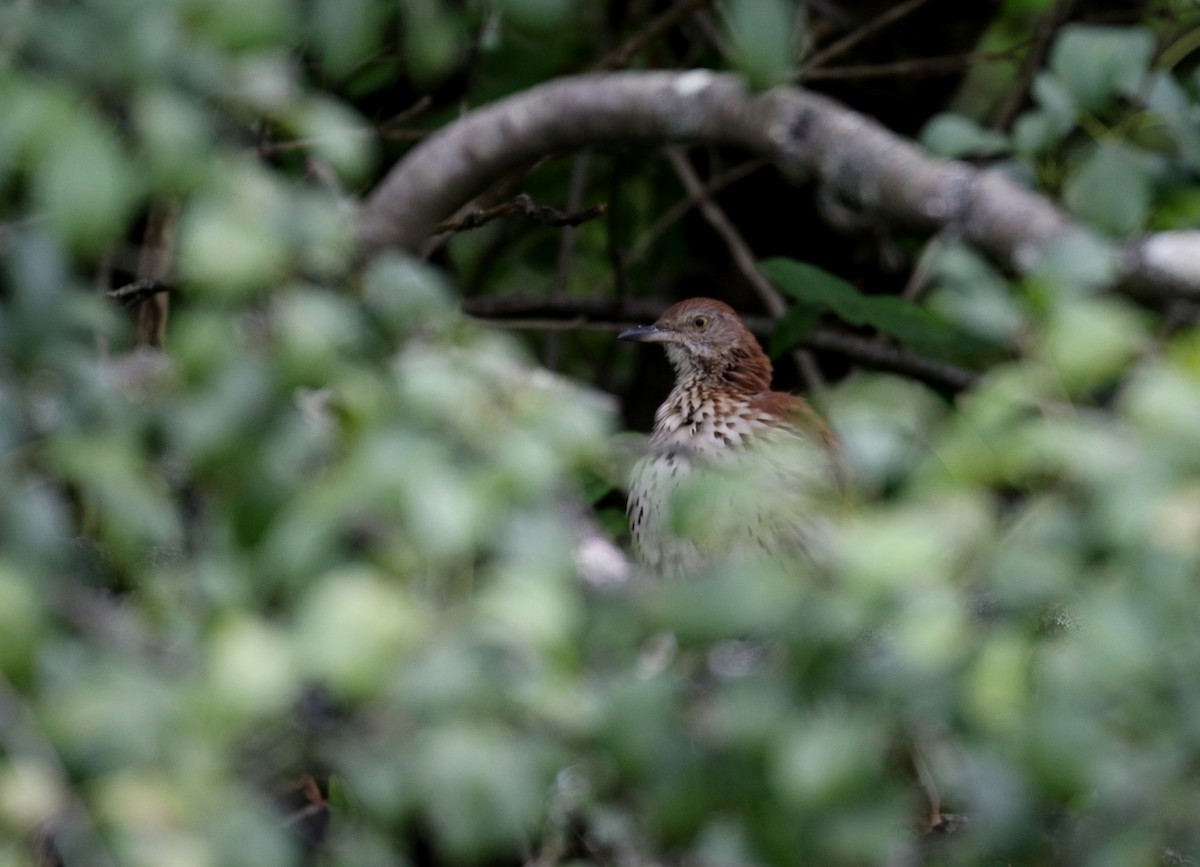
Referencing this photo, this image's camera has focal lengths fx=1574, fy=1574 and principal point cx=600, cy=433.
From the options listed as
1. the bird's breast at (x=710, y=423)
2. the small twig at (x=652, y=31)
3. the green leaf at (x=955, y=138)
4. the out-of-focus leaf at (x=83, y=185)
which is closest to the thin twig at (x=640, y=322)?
the bird's breast at (x=710, y=423)

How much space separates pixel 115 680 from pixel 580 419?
0.60 meters

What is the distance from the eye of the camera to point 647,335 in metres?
4.51

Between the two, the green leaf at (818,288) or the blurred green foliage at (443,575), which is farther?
the green leaf at (818,288)

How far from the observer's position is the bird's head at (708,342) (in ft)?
14.8

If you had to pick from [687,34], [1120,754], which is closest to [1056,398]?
[1120,754]

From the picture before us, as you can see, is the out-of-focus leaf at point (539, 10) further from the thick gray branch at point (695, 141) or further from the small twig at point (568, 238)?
the small twig at point (568, 238)

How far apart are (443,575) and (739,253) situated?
369cm

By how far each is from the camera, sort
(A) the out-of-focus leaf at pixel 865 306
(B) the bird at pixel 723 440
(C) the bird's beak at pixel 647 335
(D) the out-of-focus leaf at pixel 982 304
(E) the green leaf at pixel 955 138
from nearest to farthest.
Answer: (D) the out-of-focus leaf at pixel 982 304
(B) the bird at pixel 723 440
(E) the green leaf at pixel 955 138
(A) the out-of-focus leaf at pixel 865 306
(C) the bird's beak at pixel 647 335

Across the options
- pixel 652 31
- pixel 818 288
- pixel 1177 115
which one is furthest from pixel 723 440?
pixel 1177 115

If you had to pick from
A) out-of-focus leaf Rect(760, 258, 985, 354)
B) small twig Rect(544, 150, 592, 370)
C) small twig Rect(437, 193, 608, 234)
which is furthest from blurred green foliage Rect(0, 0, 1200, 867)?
small twig Rect(544, 150, 592, 370)

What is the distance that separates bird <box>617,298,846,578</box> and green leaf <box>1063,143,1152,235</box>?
725 mm

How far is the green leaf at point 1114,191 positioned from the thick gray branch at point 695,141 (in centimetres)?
7

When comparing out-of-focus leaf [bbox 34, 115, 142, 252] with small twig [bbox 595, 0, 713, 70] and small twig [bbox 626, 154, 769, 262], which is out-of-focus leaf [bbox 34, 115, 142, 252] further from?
small twig [bbox 626, 154, 769, 262]

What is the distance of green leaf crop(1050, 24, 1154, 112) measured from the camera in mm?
2975
